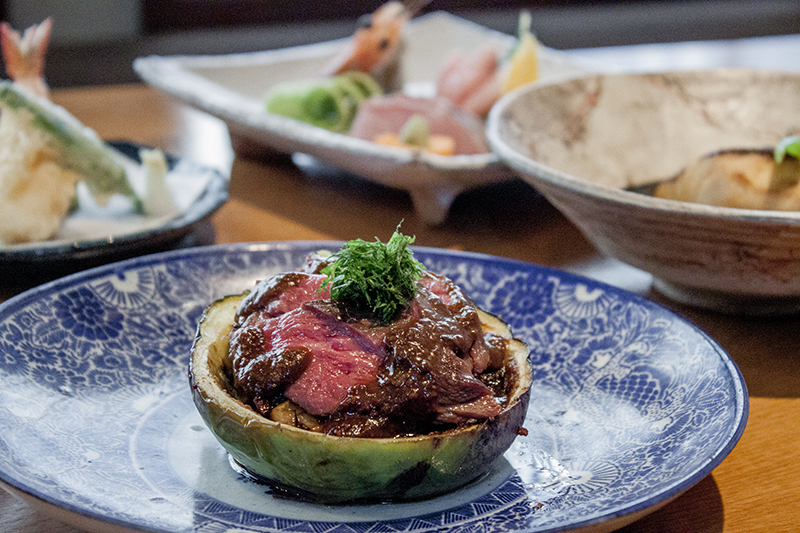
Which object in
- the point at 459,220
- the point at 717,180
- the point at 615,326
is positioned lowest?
the point at 459,220

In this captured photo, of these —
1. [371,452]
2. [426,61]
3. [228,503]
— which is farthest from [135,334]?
[426,61]

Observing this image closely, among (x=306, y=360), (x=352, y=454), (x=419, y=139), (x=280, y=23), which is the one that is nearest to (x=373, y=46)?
(x=419, y=139)

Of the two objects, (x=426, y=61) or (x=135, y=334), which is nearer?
(x=135, y=334)

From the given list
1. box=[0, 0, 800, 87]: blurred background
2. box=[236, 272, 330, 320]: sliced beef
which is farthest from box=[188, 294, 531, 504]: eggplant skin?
box=[0, 0, 800, 87]: blurred background

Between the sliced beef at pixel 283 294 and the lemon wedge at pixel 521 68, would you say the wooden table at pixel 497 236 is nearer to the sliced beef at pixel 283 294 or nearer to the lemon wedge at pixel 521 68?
the sliced beef at pixel 283 294

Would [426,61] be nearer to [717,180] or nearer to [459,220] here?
[459,220]

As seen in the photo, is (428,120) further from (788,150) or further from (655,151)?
(788,150)

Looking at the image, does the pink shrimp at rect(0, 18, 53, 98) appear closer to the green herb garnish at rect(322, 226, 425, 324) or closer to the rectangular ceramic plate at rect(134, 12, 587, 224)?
the rectangular ceramic plate at rect(134, 12, 587, 224)
